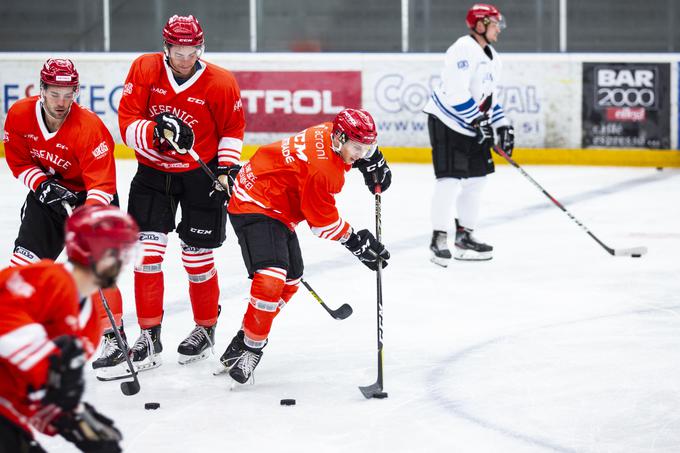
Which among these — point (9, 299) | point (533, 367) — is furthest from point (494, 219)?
point (9, 299)

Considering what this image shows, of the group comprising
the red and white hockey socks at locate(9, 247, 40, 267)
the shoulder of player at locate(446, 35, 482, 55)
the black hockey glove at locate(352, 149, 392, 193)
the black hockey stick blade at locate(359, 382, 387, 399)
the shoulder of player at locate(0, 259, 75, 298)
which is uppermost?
the shoulder of player at locate(446, 35, 482, 55)

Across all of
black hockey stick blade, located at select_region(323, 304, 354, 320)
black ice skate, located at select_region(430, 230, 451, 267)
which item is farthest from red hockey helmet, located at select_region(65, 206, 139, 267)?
black ice skate, located at select_region(430, 230, 451, 267)

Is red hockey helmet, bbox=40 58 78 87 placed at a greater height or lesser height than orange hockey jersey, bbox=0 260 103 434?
greater

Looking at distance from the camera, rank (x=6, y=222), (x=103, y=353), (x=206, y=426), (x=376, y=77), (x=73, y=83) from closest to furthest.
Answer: (x=206, y=426)
(x=73, y=83)
(x=103, y=353)
(x=6, y=222)
(x=376, y=77)

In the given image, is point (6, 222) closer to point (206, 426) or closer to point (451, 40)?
point (206, 426)

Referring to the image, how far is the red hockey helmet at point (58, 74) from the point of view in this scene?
348 centimetres

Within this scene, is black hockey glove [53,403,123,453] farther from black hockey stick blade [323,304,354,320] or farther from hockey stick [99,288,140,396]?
black hockey stick blade [323,304,354,320]

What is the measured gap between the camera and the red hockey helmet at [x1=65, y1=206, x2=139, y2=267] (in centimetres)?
196

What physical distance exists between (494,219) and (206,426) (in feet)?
13.2

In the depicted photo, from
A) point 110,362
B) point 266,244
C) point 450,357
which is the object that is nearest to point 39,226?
point 110,362

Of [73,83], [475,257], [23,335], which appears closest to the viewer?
[23,335]

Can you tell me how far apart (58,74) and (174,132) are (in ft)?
1.30

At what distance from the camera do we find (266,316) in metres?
3.54

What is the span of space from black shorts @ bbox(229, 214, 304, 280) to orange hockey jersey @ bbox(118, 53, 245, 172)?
1.13 feet
